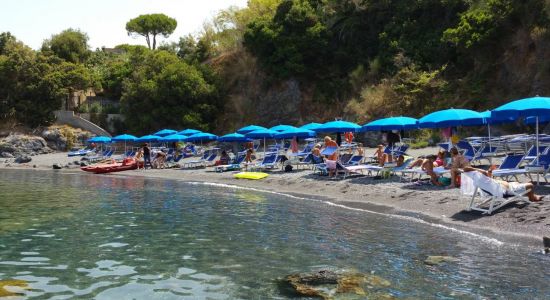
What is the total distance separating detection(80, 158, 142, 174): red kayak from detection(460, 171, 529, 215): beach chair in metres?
22.9

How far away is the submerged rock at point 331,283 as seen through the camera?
22.7 ft

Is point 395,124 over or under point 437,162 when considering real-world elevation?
over

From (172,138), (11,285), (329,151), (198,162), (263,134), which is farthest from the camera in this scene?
(172,138)

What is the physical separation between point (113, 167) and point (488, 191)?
77.6ft

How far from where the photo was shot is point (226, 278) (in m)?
7.84

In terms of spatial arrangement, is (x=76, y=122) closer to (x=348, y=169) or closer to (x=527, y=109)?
(x=348, y=169)

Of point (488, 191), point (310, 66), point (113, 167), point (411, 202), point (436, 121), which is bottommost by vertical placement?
point (411, 202)

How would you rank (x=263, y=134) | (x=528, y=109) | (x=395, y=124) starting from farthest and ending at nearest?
(x=263, y=134), (x=395, y=124), (x=528, y=109)

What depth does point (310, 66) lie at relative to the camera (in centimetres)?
4234

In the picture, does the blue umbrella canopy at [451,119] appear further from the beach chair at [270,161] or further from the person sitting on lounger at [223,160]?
the person sitting on lounger at [223,160]

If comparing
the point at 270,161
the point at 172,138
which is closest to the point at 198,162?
the point at 172,138

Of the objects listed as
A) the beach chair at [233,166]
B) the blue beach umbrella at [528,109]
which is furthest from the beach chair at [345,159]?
the blue beach umbrella at [528,109]

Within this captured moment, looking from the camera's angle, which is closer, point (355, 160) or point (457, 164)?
point (457, 164)

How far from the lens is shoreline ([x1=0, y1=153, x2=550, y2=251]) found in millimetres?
10383
